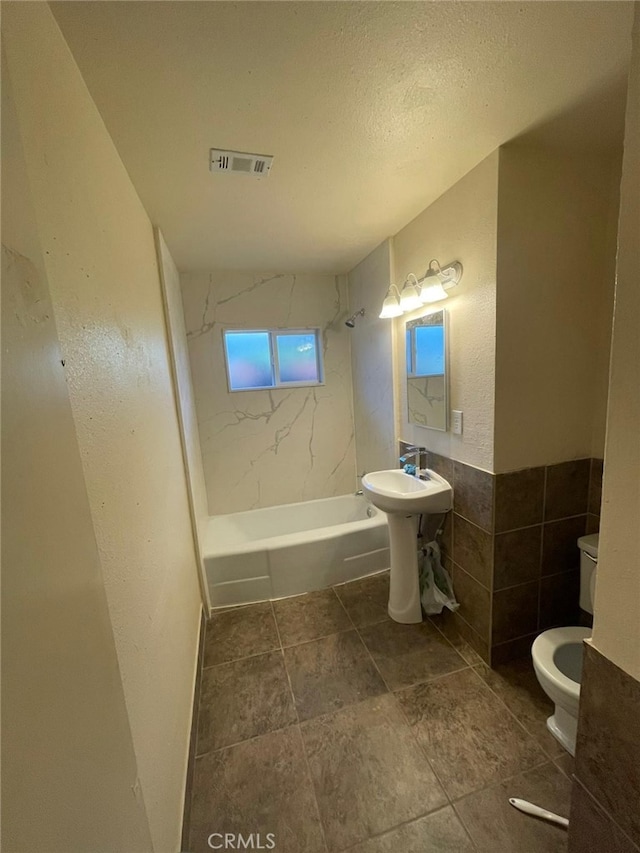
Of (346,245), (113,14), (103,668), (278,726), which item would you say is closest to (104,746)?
(103,668)

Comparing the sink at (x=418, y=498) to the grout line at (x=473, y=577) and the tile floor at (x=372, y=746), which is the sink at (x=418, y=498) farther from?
the tile floor at (x=372, y=746)

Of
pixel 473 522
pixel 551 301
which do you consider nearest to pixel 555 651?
pixel 473 522

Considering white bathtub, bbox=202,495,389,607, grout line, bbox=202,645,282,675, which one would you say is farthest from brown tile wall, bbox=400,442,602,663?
grout line, bbox=202,645,282,675

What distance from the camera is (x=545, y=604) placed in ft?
5.71

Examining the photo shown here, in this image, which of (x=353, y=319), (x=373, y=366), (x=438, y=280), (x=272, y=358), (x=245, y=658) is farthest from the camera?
(x=272, y=358)

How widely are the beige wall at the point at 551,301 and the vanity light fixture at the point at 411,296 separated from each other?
0.49 m

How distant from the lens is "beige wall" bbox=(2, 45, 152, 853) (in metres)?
0.39

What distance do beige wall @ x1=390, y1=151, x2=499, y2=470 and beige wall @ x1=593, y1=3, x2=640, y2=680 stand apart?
35.7 inches

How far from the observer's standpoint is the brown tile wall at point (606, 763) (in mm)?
664

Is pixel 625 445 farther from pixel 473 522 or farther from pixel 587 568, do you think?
pixel 587 568

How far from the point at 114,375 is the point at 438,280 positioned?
156 centimetres

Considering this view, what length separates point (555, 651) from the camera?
4.62ft

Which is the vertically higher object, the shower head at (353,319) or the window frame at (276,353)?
the shower head at (353,319)

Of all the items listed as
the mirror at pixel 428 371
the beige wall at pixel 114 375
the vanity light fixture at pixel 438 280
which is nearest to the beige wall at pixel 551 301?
the vanity light fixture at pixel 438 280
